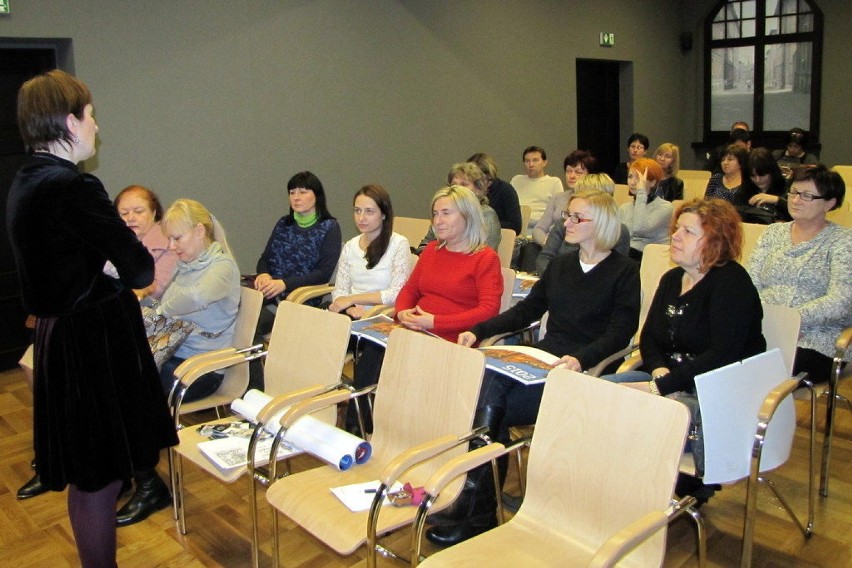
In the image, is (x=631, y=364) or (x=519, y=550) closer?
(x=519, y=550)

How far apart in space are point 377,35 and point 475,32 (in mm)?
1294

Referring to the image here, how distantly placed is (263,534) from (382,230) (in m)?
1.66

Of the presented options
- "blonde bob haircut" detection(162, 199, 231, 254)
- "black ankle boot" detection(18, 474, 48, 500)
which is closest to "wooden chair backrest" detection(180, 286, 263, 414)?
"blonde bob haircut" detection(162, 199, 231, 254)

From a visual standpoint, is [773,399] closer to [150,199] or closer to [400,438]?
[400,438]

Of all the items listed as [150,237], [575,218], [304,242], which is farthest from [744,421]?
[304,242]

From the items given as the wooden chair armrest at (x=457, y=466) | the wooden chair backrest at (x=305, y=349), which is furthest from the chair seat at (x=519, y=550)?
the wooden chair backrest at (x=305, y=349)

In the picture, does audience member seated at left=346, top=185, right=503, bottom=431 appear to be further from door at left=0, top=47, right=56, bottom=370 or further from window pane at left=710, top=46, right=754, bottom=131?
window pane at left=710, top=46, right=754, bottom=131

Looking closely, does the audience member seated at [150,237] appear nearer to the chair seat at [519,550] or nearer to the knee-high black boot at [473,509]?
the knee-high black boot at [473,509]

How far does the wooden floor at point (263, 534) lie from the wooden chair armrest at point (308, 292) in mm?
1124

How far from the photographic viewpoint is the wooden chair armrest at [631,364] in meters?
2.80

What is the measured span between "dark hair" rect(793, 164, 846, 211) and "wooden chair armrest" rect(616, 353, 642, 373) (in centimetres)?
107

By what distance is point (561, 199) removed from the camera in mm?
5449

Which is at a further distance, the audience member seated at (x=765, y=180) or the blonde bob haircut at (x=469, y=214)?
the audience member seated at (x=765, y=180)

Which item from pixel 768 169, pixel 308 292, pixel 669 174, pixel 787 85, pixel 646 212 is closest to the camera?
pixel 308 292
